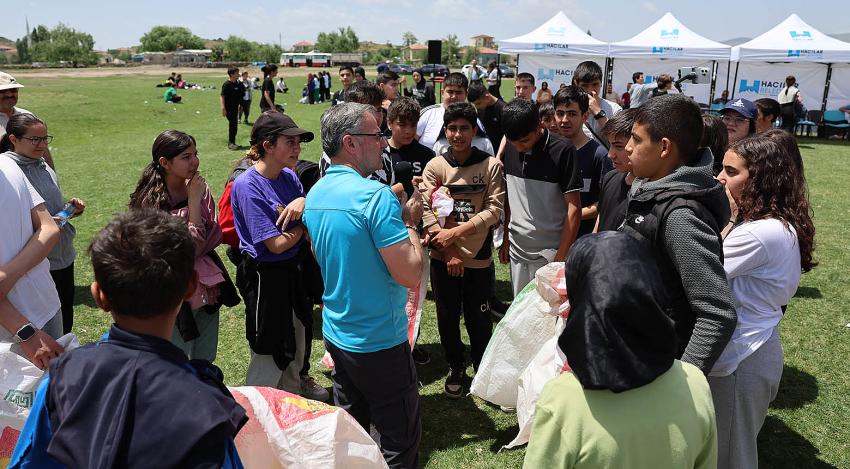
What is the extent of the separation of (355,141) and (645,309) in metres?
1.50

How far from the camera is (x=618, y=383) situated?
1464 millimetres

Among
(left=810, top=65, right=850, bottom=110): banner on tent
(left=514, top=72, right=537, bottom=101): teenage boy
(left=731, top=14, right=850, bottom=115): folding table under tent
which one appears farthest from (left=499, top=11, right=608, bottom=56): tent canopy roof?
(left=514, top=72, right=537, bottom=101): teenage boy

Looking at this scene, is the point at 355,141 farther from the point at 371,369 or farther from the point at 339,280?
the point at 371,369

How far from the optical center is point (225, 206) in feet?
12.0

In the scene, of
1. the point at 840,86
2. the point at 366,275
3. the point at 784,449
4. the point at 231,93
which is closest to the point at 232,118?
the point at 231,93

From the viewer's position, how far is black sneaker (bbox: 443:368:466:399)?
4066 millimetres

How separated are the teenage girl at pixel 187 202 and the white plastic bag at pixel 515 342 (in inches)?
65.1

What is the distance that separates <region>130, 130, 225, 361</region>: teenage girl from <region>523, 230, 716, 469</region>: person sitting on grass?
2.38 metres

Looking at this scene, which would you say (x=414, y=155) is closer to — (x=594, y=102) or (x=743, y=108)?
(x=594, y=102)

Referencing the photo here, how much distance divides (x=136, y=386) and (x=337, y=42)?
488 feet

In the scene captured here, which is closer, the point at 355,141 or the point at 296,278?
the point at 355,141

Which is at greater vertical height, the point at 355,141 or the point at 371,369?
the point at 355,141

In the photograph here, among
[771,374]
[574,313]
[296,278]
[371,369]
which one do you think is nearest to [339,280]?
[371,369]

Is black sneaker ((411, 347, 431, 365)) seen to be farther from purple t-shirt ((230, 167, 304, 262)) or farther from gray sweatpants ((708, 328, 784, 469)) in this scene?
gray sweatpants ((708, 328, 784, 469))
